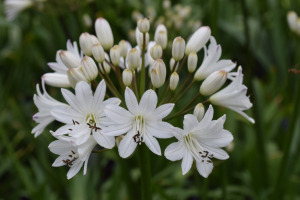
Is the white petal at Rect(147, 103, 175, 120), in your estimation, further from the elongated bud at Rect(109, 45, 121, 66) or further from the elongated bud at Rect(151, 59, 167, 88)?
the elongated bud at Rect(109, 45, 121, 66)

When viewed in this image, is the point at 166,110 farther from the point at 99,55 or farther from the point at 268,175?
the point at 268,175

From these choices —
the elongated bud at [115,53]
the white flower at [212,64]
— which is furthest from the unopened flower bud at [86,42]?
the white flower at [212,64]

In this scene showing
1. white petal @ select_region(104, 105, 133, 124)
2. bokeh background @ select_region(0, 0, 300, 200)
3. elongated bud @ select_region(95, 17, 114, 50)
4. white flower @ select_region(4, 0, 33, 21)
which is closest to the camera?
white petal @ select_region(104, 105, 133, 124)

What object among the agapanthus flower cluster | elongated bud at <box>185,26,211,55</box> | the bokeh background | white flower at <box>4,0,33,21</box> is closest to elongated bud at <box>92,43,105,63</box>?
the agapanthus flower cluster

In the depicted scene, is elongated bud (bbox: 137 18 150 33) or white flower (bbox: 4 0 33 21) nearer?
elongated bud (bbox: 137 18 150 33)

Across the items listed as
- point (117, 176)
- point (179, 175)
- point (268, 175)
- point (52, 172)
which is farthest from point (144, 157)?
point (52, 172)

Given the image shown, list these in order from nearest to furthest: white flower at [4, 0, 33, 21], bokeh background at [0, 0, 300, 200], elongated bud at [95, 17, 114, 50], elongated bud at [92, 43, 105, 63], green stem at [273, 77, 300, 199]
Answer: elongated bud at [92, 43, 105, 63] → elongated bud at [95, 17, 114, 50] → green stem at [273, 77, 300, 199] → bokeh background at [0, 0, 300, 200] → white flower at [4, 0, 33, 21]

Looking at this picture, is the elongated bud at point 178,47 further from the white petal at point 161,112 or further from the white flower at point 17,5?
the white flower at point 17,5

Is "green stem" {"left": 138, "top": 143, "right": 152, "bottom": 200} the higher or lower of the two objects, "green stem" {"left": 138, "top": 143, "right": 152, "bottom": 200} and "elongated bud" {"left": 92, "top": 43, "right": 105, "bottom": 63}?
the lower
